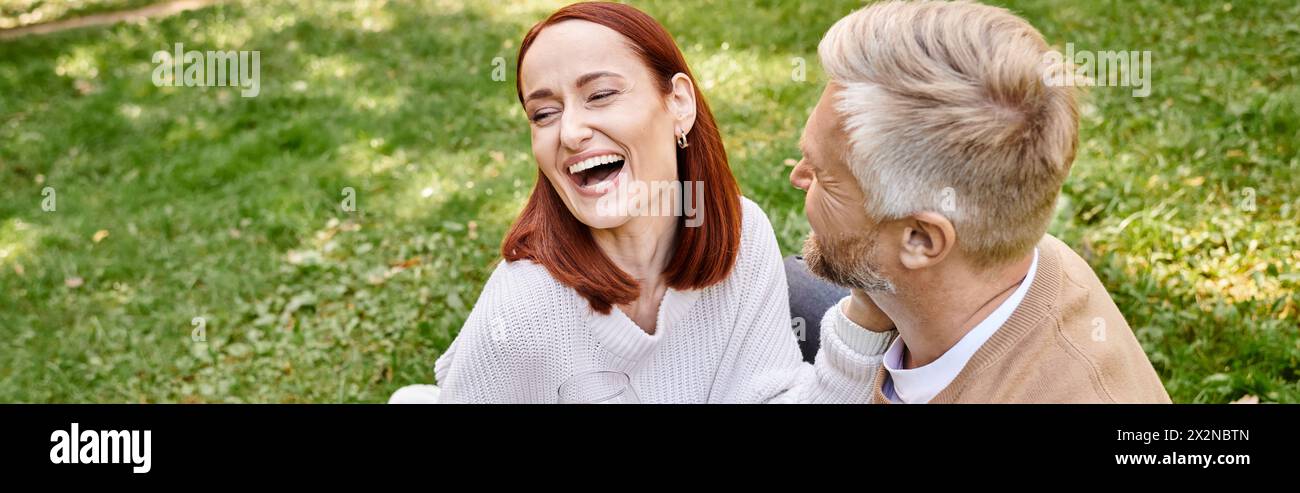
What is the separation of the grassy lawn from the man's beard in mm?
547

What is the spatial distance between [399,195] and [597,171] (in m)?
3.61

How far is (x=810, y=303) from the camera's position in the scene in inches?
144

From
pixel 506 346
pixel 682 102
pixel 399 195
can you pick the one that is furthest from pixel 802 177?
pixel 399 195

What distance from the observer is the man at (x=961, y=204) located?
2.02m

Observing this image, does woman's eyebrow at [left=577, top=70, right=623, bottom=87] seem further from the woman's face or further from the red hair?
the red hair

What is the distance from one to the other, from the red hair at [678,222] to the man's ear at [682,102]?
0.02 m

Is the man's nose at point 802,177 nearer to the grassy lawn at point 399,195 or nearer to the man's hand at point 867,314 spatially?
the man's hand at point 867,314

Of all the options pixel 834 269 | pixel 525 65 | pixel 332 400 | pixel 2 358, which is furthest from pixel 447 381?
pixel 2 358

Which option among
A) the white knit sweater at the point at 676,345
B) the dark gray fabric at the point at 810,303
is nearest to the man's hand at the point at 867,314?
the white knit sweater at the point at 676,345

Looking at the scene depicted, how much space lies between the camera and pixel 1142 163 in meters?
5.23

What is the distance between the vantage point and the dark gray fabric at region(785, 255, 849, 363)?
362cm

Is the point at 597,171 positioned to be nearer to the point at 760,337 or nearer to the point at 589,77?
the point at 589,77
